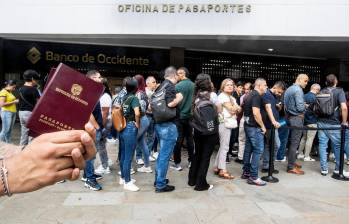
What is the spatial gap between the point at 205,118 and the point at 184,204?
4.20 feet

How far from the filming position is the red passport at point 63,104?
1397 millimetres

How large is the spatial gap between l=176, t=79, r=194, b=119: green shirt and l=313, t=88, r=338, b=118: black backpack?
2.31 metres

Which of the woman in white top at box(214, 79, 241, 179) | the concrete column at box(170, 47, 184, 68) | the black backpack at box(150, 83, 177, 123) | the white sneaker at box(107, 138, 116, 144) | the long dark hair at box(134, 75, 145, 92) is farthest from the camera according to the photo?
the concrete column at box(170, 47, 184, 68)

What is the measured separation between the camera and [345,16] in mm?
9758

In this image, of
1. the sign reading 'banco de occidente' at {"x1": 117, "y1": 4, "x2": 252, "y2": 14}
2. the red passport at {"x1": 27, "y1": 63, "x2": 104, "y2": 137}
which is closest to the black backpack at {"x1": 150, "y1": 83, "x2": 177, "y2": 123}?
the red passport at {"x1": 27, "y1": 63, "x2": 104, "y2": 137}

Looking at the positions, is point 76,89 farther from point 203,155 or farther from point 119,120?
point 203,155

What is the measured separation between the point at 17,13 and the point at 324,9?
8744mm

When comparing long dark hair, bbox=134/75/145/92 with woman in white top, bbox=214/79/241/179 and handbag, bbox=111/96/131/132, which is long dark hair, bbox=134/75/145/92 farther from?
woman in white top, bbox=214/79/241/179

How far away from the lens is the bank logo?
42.9 feet

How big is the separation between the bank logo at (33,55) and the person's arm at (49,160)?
1267cm

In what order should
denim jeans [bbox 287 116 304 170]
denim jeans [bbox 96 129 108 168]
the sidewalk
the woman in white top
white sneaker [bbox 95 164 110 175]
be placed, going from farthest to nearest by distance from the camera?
denim jeans [bbox 287 116 304 170] < white sneaker [bbox 95 164 110 175] < the woman in white top < denim jeans [bbox 96 129 108 168] < the sidewalk

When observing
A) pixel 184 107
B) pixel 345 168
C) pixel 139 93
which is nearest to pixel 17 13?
pixel 139 93

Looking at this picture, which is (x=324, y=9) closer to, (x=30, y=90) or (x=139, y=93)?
(x=139, y=93)

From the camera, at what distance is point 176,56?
43.7ft
